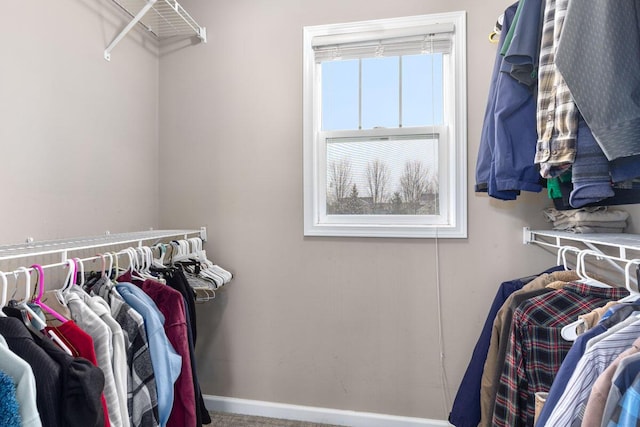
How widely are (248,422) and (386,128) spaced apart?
70.8 inches

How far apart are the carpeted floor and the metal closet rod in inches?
39.9

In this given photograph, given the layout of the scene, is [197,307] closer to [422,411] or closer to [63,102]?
[63,102]

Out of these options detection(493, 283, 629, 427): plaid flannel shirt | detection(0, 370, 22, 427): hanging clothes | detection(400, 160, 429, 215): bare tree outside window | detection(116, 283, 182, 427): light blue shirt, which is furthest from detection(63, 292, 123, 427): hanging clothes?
detection(400, 160, 429, 215): bare tree outside window

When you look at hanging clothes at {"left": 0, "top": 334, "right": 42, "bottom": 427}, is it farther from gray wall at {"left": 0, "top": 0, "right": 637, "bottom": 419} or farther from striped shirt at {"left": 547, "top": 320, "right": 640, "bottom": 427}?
striped shirt at {"left": 547, "top": 320, "right": 640, "bottom": 427}

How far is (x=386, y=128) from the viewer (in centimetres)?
185

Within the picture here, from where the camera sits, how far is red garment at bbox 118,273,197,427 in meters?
1.25

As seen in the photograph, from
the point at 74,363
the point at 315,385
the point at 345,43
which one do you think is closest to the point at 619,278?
the point at 315,385

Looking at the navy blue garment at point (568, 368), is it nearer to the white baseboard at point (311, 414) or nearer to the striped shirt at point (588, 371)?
the striped shirt at point (588, 371)

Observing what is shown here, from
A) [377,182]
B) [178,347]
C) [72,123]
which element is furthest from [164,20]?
[178,347]

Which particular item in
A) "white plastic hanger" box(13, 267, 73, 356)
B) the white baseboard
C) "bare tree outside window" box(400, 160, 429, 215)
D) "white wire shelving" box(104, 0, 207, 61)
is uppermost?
"white wire shelving" box(104, 0, 207, 61)

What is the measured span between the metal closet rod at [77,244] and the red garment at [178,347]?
245mm

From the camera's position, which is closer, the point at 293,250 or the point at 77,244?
the point at 77,244

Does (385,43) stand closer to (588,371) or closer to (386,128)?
(386,128)

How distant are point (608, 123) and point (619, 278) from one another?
854mm
